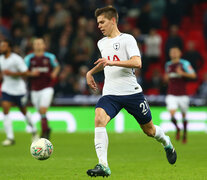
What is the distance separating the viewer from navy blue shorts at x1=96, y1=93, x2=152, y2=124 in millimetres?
7002

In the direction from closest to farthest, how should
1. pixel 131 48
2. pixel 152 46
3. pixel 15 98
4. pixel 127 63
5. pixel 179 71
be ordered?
pixel 127 63
pixel 131 48
pixel 15 98
pixel 179 71
pixel 152 46

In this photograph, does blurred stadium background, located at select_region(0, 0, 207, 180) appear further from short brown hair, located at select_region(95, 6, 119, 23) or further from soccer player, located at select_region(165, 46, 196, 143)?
short brown hair, located at select_region(95, 6, 119, 23)

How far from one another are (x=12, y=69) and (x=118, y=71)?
19.7 ft

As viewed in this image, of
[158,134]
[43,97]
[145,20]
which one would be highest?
[158,134]

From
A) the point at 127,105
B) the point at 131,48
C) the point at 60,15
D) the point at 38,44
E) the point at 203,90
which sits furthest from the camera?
the point at 60,15

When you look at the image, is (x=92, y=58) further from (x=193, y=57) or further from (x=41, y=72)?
(x=41, y=72)

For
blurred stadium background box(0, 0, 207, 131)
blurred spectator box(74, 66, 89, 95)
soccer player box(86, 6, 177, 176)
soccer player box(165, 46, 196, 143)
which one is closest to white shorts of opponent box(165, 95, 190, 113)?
soccer player box(165, 46, 196, 143)

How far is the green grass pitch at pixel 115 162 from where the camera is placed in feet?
23.5

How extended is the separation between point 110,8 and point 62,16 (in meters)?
13.1

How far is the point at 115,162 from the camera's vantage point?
29.0 feet

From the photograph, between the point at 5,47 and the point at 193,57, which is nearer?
the point at 5,47

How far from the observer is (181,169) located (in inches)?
308

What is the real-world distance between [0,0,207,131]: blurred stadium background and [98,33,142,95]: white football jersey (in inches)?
389

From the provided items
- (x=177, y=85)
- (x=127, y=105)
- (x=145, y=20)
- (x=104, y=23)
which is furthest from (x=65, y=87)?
(x=104, y=23)
